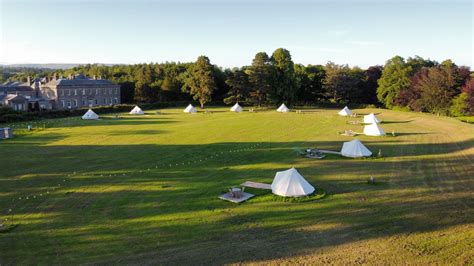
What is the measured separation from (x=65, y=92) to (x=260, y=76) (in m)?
35.1

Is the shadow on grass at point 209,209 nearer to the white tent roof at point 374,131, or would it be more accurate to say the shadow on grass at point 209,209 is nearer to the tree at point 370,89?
the white tent roof at point 374,131

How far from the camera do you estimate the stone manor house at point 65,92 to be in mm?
67188

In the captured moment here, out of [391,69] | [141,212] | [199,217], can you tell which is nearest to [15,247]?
[141,212]

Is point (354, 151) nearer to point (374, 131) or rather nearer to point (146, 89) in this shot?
point (374, 131)

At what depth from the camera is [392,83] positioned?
65.3m

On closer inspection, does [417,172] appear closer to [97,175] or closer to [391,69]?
[97,175]

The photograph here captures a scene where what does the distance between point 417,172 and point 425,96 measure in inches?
1628

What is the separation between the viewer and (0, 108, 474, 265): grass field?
12266 millimetres

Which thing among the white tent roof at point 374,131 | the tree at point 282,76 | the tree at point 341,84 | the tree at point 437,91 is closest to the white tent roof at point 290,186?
the white tent roof at point 374,131

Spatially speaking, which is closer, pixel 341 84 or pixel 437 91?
pixel 437 91

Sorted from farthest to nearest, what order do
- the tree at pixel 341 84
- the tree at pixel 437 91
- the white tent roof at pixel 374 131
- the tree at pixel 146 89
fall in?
the tree at pixel 146 89 < the tree at pixel 341 84 < the tree at pixel 437 91 < the white tent roof at pixel 374 131

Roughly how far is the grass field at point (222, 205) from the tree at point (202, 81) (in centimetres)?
3294

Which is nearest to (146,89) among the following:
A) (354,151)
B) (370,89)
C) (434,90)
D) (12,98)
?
(12,98)

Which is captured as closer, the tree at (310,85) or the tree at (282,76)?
the tree at (282,76)
